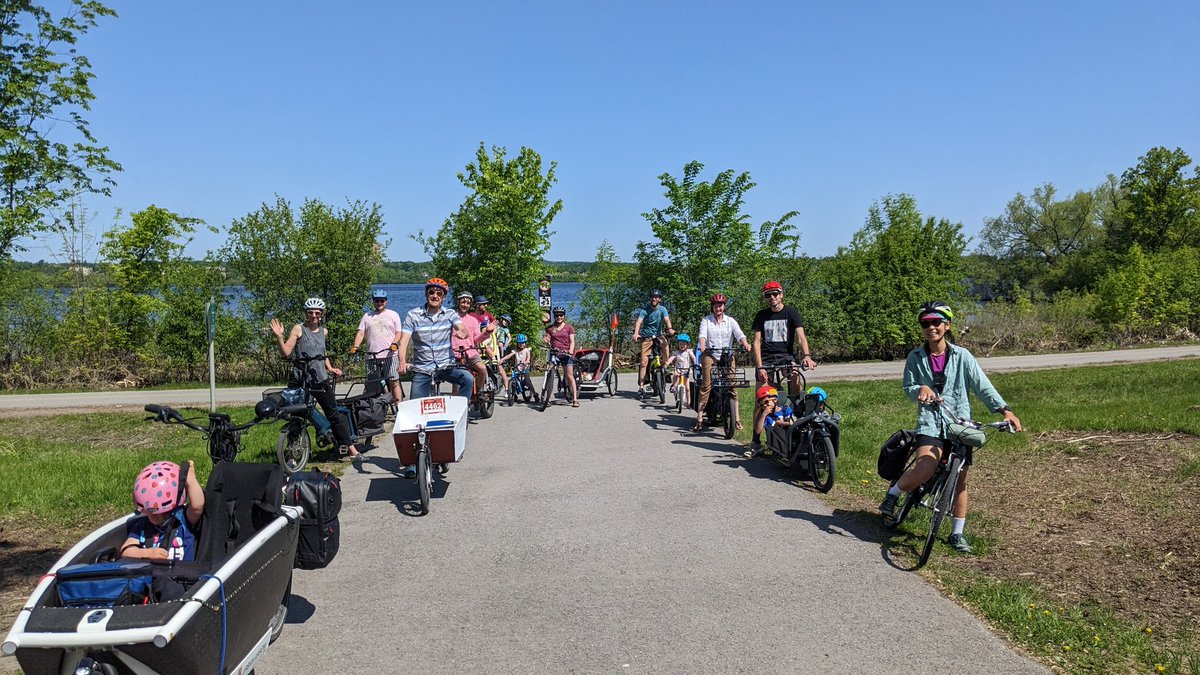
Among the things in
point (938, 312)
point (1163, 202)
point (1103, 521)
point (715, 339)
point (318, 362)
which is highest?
point (1163, 202)

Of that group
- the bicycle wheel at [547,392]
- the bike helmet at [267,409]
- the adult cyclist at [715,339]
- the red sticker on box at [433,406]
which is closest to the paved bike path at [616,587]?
the red sticker on box at [433,406]

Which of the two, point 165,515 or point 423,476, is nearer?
point 165,515

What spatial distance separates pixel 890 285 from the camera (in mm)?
24656

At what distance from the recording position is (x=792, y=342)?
32.7ft

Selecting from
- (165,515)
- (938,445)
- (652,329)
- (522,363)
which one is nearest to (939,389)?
(938,445)

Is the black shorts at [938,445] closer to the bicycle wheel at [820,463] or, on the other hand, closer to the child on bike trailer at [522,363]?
the bicycle wheel at [820,463]

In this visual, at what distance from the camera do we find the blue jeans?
29.6 feet

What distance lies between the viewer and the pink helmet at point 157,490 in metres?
4.09

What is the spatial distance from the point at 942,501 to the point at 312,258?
1772 centimetres

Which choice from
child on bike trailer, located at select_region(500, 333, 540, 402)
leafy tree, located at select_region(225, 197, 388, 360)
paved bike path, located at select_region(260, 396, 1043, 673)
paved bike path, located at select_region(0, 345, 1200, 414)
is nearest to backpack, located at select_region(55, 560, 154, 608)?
paved bike path, located at select_region(260, 396, 1043, 673)

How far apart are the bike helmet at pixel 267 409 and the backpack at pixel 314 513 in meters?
3.27

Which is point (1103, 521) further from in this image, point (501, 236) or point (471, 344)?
point (501, 236)

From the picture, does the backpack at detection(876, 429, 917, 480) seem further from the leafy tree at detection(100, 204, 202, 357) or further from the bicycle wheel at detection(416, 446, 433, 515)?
the leafy tree at detection(100, 204, 202, 357)

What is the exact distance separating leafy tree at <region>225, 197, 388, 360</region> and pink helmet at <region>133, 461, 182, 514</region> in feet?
54.3
